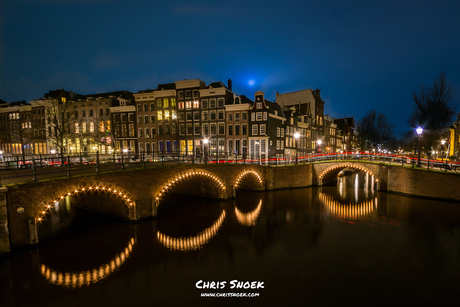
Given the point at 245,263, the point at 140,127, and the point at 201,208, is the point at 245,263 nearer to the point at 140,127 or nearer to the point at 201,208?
the point at 201,208

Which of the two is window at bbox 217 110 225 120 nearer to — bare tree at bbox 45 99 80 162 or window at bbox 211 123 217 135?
window at bbox 211 123 217 135

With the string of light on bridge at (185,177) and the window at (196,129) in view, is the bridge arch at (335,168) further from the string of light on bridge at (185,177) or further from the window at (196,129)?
the window at (196,129)

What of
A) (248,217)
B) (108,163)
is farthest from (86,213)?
(248,217)

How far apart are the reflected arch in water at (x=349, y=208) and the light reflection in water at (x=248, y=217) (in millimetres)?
6128

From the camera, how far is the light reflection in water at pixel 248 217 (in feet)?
52.6

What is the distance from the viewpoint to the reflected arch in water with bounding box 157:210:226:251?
483 inches

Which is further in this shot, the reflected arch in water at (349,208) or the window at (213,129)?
the window at (213,129)

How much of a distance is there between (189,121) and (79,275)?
3212 cm

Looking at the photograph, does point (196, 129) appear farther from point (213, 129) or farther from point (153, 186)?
point (153, 186)

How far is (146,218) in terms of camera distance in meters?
15.5

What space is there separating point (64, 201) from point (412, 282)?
26.4 meters

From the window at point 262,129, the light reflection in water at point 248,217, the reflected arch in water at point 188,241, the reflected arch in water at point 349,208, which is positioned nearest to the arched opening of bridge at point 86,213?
the reflected arch in water at point 188,241

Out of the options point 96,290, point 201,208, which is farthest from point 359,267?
point 201,208

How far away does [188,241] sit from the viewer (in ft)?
42.7
